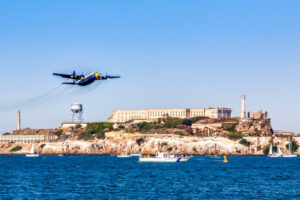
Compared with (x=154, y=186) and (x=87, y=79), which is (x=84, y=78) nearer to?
(x=87, y=79)

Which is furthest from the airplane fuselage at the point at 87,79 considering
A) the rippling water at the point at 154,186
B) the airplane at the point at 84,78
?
the rippling water at the point at 154,186

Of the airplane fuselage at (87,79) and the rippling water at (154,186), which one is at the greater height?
the airplane fuselage at (87,79)

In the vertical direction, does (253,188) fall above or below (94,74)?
below

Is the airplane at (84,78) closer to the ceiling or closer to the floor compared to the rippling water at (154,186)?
closer to the ceiling

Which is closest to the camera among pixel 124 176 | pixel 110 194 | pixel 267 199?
pixel 267 199

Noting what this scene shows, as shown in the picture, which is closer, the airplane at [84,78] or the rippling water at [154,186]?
the airplane at [84,78]

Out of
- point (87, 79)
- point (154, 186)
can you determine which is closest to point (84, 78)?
point (87, 79)

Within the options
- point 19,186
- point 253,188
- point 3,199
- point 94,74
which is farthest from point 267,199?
point 19,186

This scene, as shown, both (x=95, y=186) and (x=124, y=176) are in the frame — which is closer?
(x=95, y=186)

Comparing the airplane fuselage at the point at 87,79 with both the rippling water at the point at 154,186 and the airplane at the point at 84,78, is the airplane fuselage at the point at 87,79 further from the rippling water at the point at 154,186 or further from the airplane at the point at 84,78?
the rippling water at the point at 154,186

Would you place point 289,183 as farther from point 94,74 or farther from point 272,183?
point 94,74

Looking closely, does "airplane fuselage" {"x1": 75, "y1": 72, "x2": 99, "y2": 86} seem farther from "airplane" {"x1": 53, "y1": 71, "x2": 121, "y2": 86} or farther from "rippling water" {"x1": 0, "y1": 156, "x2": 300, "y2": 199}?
"rippling water" {"x1": 0, "y1": 156, "x2": 300, "y2": 199}
